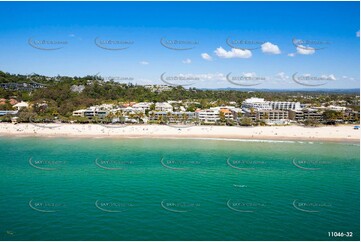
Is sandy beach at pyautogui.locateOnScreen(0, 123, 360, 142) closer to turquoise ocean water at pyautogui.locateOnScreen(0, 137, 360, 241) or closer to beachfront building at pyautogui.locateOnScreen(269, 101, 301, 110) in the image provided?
turquoise ocean water at pyautogui.locateOnScreen(0, 137, 360, 241)

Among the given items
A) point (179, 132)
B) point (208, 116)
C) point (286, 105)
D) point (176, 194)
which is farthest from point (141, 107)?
point (176, 194)

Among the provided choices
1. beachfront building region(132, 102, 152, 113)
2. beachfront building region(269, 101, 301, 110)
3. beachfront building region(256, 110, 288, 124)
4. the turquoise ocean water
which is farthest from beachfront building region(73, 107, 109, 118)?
beachfront building region(269, 101, 301, 110)

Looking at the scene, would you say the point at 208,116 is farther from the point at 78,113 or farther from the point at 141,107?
the point at 78,113

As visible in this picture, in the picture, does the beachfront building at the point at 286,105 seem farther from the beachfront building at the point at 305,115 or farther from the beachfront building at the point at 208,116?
the beachfront building at the point at 208,116

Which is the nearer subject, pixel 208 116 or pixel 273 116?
pixel 208 116

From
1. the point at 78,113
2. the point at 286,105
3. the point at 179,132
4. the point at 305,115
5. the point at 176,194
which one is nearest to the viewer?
the point at 176,194
